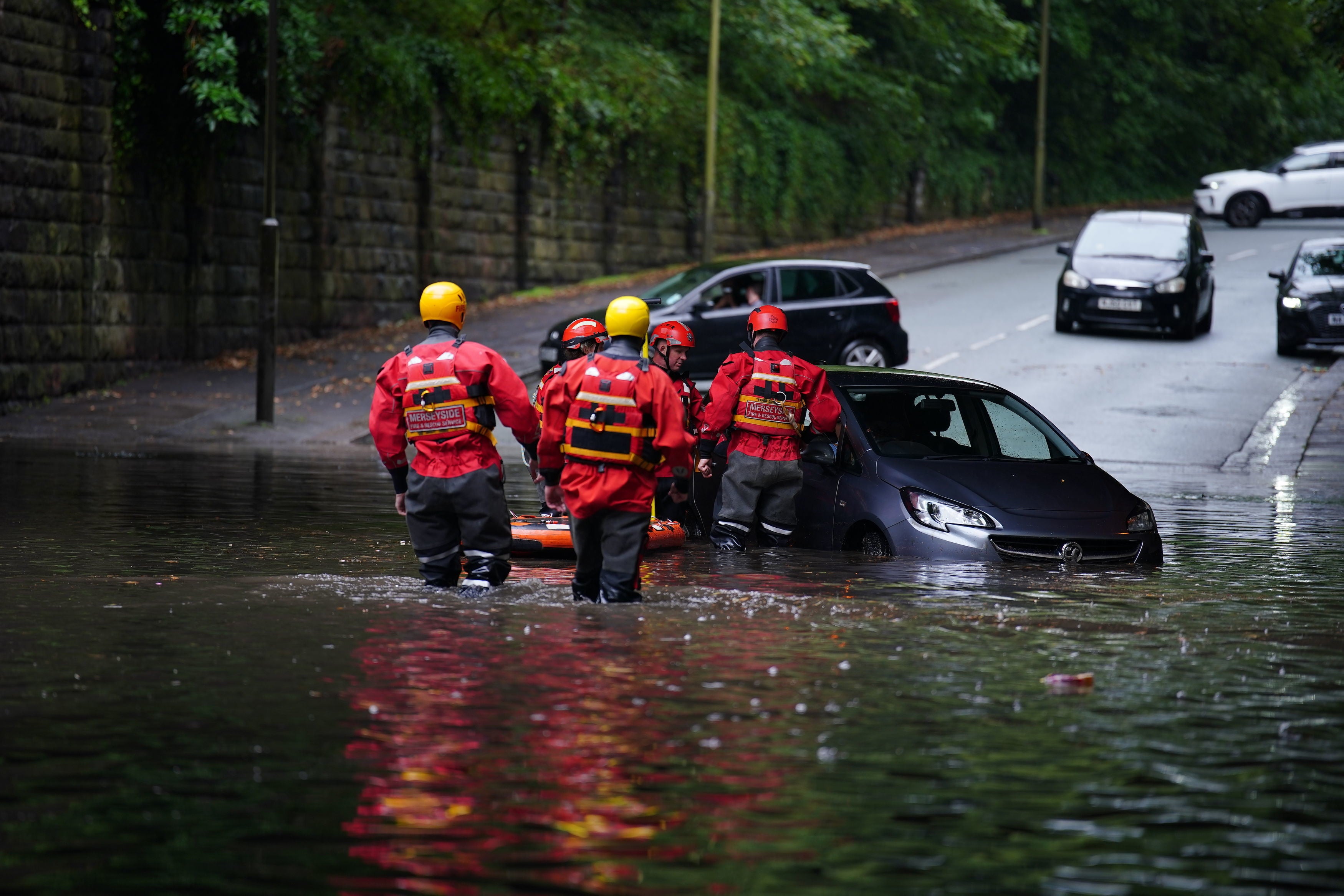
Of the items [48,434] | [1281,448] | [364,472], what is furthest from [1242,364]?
[48,434]

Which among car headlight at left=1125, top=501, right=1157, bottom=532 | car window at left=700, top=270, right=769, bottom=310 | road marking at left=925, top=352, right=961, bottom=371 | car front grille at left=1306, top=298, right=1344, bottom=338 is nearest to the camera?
car headlight at left=1125, top=501, right=1157, bottom=532

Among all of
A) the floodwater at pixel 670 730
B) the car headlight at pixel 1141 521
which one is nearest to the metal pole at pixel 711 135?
the car headlight at pixel 1141 521

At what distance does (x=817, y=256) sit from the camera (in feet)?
132

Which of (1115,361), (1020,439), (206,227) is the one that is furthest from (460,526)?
(1115,361)

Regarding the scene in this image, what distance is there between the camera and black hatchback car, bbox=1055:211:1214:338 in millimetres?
27812

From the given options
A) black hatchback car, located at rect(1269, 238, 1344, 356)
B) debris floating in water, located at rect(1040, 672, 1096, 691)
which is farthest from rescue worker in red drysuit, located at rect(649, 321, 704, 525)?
black hatchback car, located at rect(1269, 238, 1344, 356)

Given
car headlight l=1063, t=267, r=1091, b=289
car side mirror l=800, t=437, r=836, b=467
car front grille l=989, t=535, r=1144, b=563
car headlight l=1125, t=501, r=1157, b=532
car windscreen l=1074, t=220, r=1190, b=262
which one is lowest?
car front grille l=989, t=535, r=1144, b=563

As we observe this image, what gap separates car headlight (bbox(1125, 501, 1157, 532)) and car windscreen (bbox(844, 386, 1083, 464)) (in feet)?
2.21

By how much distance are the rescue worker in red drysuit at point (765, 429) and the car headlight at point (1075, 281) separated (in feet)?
57.8

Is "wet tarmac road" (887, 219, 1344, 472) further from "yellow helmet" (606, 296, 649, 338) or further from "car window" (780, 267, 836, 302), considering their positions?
"yellow helmet" (606, 296, 649, 338)

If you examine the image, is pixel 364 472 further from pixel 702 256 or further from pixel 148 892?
pixel 702 256

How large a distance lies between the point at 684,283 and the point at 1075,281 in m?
7.53

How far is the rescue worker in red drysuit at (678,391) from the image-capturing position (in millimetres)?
11633

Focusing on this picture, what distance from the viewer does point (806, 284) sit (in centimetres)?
2322
